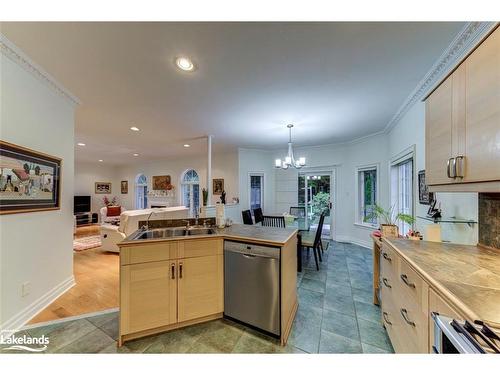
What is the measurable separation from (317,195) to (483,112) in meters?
4.55

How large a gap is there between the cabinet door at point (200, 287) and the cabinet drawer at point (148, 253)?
0.46 ft

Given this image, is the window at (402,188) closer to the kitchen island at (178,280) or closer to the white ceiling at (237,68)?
the white ceiling at (237,68)

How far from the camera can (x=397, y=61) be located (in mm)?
1802

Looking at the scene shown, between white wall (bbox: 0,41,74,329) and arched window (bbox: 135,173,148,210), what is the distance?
599 centimetres

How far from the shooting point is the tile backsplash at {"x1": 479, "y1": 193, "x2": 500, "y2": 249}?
134cm

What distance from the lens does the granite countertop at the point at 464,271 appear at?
72 centimetres

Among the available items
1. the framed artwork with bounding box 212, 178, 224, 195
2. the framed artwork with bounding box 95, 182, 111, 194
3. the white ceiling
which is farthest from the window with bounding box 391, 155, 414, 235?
the framed artwork with bounding box 95, 182, 111, 194

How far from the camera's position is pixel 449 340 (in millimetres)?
685

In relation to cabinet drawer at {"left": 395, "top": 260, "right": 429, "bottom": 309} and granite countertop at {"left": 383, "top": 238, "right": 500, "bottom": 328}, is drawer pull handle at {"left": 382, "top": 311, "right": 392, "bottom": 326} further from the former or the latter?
granite countertop at {"left": 383, "top": 238, "right": 500, "bottom": 328}

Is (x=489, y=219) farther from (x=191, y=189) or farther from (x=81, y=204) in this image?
(x=81, y=204)

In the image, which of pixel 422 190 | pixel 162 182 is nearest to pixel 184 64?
pixel 422 190

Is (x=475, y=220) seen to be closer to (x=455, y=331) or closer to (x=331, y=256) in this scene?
(x=455, y=331)
